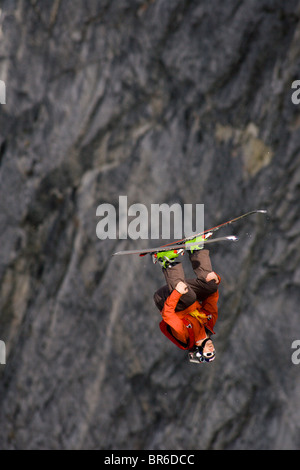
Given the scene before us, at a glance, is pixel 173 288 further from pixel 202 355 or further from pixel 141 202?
pixel 141 202

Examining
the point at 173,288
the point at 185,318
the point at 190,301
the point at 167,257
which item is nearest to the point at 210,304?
the point at 185,318

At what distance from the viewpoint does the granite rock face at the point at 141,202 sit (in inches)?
185

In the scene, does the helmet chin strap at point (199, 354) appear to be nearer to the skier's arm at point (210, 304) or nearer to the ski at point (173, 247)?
the skier's arm at point (210, 304)

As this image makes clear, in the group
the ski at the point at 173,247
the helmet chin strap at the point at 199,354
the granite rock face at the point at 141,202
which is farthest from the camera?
the granite rock face at the point at 141,202

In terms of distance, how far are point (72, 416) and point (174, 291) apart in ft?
12.6

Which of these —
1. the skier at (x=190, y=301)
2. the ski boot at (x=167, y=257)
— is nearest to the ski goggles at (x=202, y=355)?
the skier at (x=190, y=301)

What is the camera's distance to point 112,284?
17.3ft

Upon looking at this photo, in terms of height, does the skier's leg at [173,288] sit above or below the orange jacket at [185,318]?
above

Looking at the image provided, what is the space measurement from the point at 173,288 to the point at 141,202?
245 centimetres

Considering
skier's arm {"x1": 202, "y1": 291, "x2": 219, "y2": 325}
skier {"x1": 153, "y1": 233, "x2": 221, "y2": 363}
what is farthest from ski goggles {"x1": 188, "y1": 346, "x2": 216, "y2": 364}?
skier's arm {"x1": 202, "y1": 291, "x2": 219, "y2": 325}

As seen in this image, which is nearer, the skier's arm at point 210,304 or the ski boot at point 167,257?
the ski boot at point 167,257

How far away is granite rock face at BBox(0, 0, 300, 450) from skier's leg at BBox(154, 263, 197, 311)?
217cm
